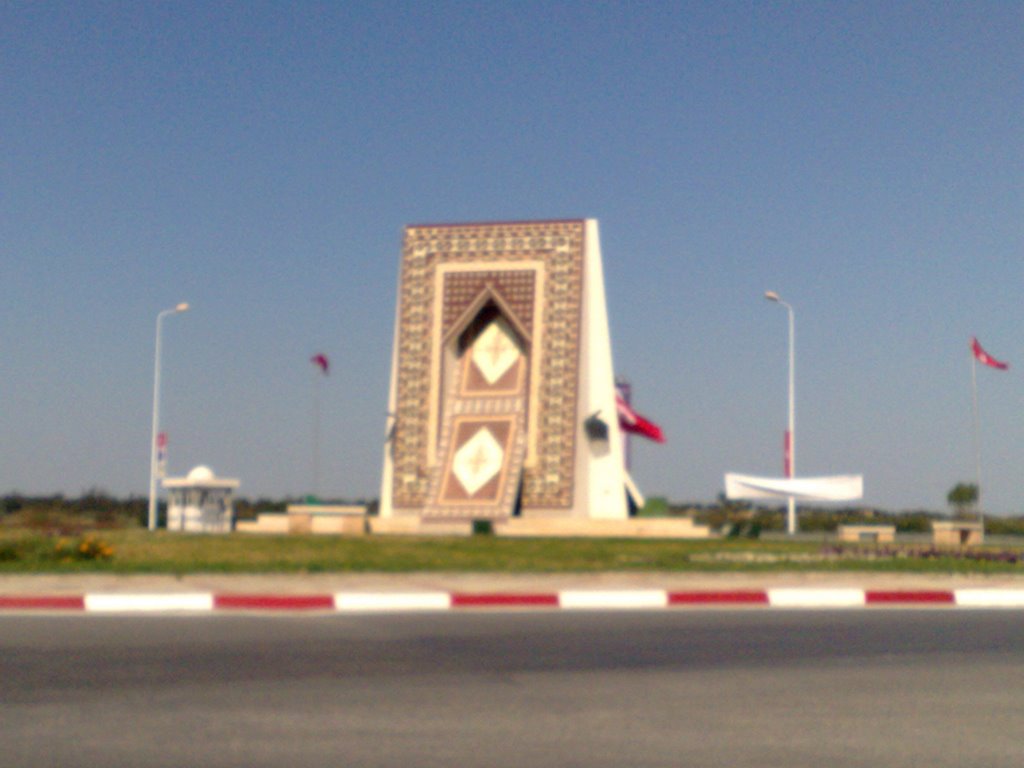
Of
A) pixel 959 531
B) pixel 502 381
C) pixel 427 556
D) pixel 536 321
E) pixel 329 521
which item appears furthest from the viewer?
pixel 502 381

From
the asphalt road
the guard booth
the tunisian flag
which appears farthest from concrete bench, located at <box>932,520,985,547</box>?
the asphalt road

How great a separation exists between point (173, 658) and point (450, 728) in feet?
11.0

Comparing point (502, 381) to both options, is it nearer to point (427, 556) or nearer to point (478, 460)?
point (478, 460)

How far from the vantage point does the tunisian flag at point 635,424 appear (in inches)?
1722

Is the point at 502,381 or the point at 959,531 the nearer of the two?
the point at 959,531

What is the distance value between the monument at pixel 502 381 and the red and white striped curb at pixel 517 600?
73.0 feet

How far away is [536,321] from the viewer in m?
38.4

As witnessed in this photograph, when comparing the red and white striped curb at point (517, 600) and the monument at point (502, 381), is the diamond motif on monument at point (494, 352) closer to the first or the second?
the monument at point (502, 381)

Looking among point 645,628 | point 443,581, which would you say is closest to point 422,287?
point 443,581

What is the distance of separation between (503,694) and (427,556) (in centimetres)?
1521

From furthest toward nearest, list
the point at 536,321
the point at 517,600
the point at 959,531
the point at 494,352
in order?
1. the point at 494,352
2. the point at 536,321
3. the point at 959,531
4. the point at 517,600

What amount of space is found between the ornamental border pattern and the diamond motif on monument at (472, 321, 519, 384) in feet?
4.46

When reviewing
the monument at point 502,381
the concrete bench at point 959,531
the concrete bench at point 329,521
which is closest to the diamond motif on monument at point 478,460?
the monument at point 502,381

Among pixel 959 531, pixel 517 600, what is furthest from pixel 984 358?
pixel 517 600
